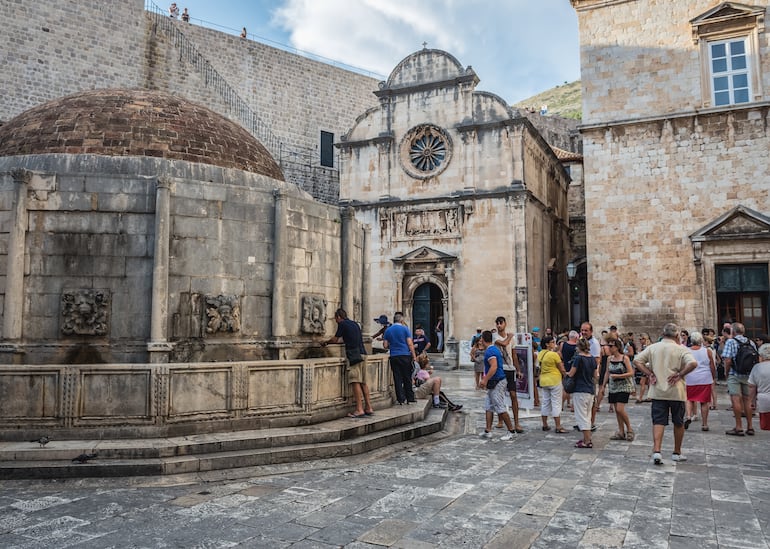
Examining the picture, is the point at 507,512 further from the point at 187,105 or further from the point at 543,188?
the point at 543,188

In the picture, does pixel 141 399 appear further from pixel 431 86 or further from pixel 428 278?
pixel 431 86

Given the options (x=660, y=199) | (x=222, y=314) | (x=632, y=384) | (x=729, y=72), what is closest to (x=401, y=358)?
(x=222, y=314)

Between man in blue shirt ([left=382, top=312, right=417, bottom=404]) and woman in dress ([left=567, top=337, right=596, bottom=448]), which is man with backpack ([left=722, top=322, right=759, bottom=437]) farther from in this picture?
man in blue shirt ([left=382, top=312, right=417, bottom=404])

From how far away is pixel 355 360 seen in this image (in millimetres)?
8828

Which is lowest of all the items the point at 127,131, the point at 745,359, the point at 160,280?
the point at 745,359

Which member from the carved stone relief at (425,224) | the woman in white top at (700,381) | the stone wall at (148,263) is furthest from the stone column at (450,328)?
the stone wall at (148,263)

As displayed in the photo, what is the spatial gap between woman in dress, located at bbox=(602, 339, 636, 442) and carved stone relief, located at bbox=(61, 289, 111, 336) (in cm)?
720

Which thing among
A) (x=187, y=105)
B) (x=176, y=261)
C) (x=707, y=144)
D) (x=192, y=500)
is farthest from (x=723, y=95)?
(x=192, y=500)

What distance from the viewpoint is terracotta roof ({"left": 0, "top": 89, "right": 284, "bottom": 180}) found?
361 inches

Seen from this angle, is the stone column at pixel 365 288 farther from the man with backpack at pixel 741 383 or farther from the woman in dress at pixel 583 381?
the man with backpack at pixel 741 383

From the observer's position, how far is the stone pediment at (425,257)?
23.7m

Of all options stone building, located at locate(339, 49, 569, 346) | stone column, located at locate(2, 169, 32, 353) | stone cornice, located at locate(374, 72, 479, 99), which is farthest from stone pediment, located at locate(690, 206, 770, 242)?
stone column, located at locate(2, 169, 32, 353)

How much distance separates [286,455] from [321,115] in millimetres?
28064

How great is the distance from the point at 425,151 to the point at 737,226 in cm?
1173
